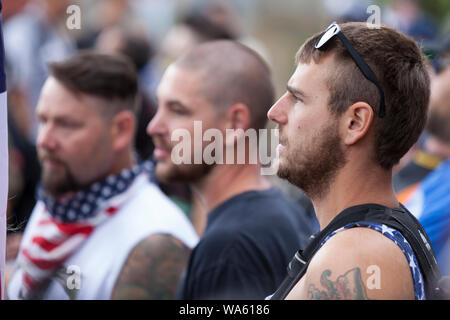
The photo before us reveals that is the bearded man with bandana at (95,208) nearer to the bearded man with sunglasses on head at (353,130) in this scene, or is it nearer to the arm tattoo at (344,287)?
the bearded man with sunglasses on head at (353,130)

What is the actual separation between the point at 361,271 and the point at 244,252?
4.18 ft

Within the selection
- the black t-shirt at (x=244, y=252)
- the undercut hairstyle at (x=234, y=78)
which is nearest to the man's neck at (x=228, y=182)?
the black t-shirt at (x=244, y=252)

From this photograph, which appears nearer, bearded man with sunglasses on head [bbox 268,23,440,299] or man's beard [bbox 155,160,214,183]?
bearded man with sunglasses on head [bbox 268,23,440,299]

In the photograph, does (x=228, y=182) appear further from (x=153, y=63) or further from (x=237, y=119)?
(x=153, y=63)

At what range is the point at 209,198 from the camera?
361 cm

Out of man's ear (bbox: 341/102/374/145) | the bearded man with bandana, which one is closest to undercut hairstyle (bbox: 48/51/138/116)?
the bearded man with bandana

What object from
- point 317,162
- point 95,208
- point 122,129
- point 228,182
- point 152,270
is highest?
point 317,162

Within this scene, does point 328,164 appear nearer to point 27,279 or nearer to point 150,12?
point 27,279

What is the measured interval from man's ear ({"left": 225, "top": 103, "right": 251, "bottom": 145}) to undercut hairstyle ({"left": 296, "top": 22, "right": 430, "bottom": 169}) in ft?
4.63

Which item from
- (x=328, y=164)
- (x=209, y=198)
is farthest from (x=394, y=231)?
(x=209, y=198)

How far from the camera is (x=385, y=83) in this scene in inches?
85.6

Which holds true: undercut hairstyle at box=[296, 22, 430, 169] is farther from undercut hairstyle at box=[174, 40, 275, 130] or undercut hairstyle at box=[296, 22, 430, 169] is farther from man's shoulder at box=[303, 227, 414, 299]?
undercut hairstyle at box=[174, 40, 275, 130]

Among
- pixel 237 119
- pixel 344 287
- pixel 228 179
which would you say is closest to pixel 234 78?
pixel 237 119

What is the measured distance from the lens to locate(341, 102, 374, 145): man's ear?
217 centimetres
